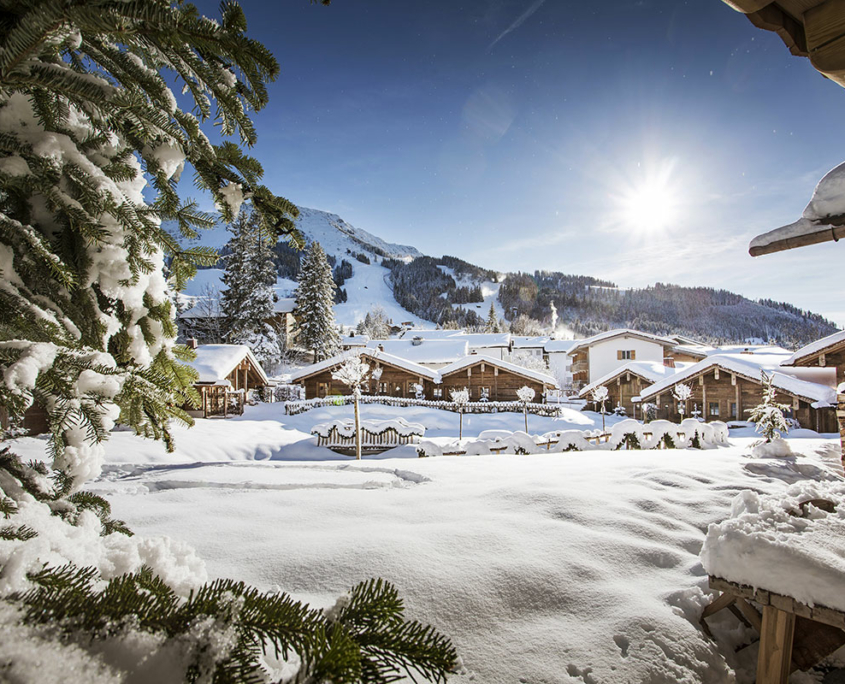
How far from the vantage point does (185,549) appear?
1733 mm

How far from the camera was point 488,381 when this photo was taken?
109 ft

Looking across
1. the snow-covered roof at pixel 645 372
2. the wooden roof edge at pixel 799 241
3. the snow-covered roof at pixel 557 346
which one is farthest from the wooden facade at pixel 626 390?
the wooden roof edge at pixel 799 241

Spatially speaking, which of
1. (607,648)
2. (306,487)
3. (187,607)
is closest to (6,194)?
(187,607)

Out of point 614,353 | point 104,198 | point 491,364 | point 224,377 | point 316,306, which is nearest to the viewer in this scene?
point 104,198

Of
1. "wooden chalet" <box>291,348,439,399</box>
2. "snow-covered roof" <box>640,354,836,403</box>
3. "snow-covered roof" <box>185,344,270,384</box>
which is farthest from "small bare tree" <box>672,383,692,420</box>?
"snow-covered roof" <box>185,344,270,384</box>

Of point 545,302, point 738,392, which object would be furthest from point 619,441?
point 545,302

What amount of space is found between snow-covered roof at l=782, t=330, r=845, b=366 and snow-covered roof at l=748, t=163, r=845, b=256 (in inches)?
860

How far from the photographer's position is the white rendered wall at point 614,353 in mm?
40000

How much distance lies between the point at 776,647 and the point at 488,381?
30.9 metres

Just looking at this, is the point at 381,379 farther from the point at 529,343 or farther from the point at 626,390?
the point at 529,343

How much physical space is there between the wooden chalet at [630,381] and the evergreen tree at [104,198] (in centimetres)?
3558

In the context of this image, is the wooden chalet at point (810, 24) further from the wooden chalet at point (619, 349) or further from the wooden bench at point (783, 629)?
the wooden chalet at point (619, 349)

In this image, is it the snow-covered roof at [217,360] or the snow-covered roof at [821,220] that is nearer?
the snow-covered roof at [821,220]

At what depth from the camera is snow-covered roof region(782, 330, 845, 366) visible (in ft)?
62.9
